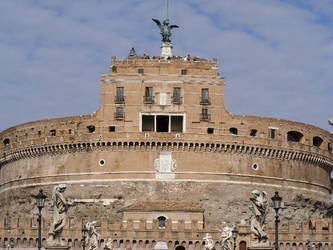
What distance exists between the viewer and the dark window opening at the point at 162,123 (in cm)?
7555

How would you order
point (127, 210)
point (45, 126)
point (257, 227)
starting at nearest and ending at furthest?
1. point (257, 227)
2. point (127, 210)
3. point (45, 126)

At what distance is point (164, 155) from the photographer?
73250 mm

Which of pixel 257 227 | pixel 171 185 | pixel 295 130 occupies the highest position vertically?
pixel 295 130

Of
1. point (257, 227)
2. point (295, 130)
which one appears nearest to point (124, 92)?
point (295, 130)

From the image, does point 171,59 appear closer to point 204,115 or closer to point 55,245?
point 204,115

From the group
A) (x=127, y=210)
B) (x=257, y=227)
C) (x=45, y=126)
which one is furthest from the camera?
(x=45, y=126)

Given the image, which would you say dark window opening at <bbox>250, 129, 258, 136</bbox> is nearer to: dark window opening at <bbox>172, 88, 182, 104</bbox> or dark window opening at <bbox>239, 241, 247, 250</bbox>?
dark window opening at <bbox>172, 88, 182, 104</bbox>

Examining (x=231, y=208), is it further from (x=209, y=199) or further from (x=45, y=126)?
(x=45, y=126)

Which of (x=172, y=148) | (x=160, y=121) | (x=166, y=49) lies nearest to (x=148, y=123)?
(x=160, y=121)

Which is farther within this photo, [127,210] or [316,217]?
[316,217]

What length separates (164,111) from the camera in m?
74.1

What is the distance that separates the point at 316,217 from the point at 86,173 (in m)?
19.6

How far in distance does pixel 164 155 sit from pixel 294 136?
40.6 ft

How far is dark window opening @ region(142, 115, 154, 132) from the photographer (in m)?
74.9
